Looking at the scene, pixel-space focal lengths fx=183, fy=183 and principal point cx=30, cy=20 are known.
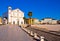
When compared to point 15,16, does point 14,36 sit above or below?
below

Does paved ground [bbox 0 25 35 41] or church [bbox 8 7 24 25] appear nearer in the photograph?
paved ground [bbox 0 25 35 41]

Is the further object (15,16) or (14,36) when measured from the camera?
(15,16)

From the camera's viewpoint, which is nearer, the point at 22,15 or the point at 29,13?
the point at 29,13

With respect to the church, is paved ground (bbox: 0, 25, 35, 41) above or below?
below

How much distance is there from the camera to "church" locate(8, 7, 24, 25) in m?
120

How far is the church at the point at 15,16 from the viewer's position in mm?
119562

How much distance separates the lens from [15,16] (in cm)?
12181

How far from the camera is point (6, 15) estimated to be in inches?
4867

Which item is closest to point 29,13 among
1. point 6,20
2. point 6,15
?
point 6,20

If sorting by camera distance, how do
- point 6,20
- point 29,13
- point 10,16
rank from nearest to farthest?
point 29,13 < point 6,20 < point 10,16

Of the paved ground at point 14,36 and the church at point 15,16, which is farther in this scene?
the church at point 15,16

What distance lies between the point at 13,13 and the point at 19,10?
508 cm

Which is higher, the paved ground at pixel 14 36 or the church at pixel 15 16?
the church at pixel 15 16

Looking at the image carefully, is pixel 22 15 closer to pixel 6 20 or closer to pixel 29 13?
pixel 6 20
